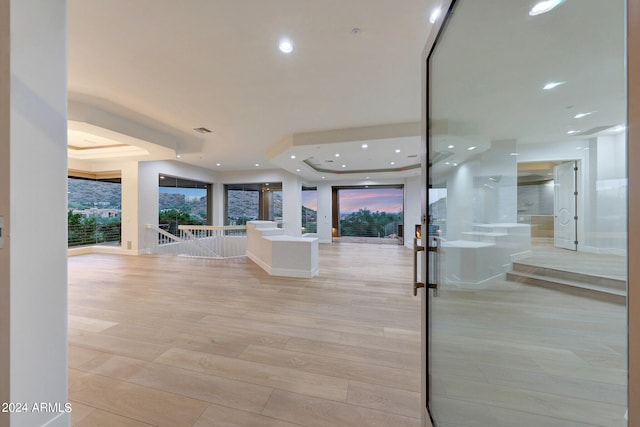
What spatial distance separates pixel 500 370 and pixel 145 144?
6.11 meters

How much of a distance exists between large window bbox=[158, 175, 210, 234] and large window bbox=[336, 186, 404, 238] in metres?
5.99

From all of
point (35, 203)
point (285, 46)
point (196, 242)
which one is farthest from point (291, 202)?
point (35, 203)

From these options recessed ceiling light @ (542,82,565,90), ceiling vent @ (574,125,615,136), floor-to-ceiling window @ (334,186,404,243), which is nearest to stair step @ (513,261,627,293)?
ceiling vent @ (574,125,615,136)

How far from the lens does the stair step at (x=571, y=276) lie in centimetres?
52

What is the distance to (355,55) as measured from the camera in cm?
249

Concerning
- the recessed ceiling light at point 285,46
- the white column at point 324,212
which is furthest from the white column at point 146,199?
the recessed ceiling light at point 285,46

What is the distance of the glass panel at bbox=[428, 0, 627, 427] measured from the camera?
54 cm

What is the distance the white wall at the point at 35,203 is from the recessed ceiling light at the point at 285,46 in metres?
1.53

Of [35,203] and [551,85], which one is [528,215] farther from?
[35,203]

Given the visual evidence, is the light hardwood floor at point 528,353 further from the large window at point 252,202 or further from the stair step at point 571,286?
the large window at point 252,202

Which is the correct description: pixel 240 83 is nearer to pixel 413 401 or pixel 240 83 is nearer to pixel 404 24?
pixel 404 24

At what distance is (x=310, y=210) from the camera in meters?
11.0

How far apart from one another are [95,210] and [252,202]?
16.8ft
